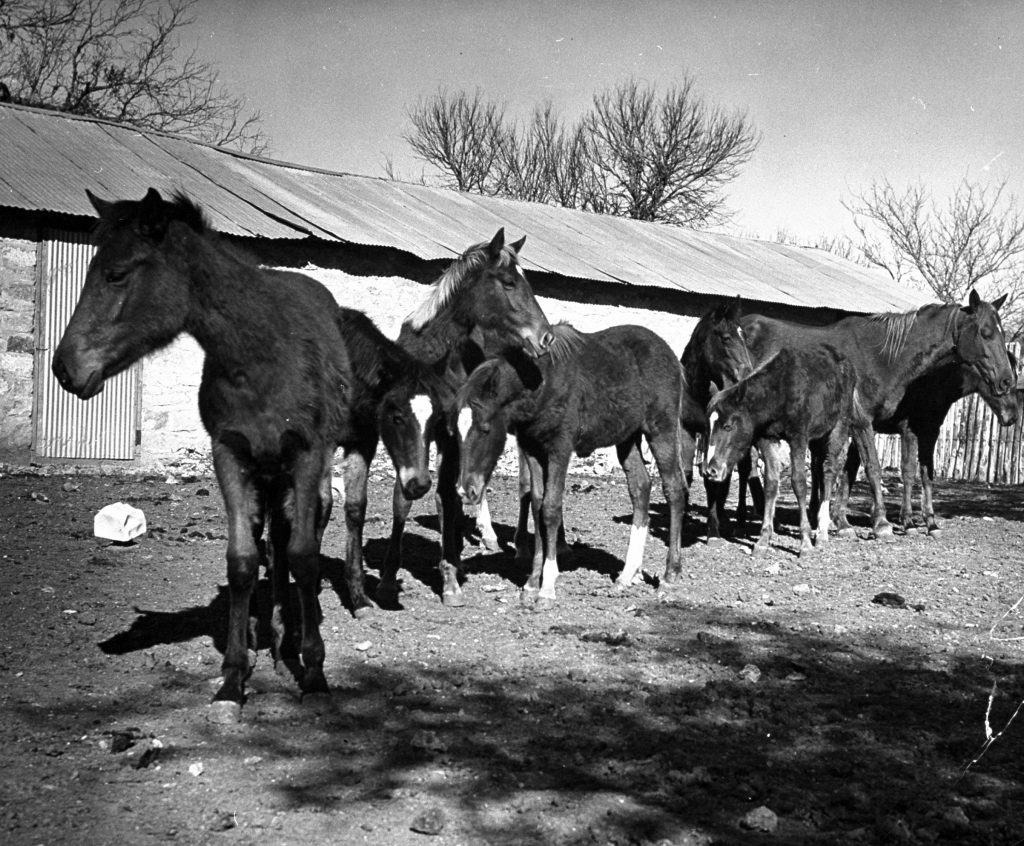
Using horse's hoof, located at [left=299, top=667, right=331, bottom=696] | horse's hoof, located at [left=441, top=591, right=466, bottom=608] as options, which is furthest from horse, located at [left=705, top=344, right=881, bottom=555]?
horse's hoof, located at [left=299, top=667, right=331, bottom=696]

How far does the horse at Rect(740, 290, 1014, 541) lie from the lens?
12.4 m

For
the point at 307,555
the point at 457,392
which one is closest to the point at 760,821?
the point at 307,555

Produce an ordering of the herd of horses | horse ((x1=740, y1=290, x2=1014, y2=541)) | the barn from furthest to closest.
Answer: the barn
horse ((x1=740, y1=290, x2=1014, y2=541))
the herd of horses

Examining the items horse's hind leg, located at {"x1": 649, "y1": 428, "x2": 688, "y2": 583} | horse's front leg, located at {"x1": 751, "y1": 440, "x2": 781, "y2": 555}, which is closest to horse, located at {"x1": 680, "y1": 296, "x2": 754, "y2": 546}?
horse's front leg, located at {"x1": 751, "y1": 440, "x2": 781, "y2": 555}

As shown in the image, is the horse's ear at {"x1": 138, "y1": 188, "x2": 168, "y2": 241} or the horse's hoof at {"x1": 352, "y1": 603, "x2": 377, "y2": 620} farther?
the horse's hoof at {"x1": 352, "y1": 603, "x2": 377, "y2": 620}

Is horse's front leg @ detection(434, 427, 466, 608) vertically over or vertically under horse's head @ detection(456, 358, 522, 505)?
under

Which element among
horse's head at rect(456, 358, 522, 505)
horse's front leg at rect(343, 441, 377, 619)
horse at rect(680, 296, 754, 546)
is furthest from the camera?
horse at rect(680, 296, 754, 546)

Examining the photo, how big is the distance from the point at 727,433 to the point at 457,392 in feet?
12.9

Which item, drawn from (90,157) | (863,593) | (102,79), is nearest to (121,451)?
(90,157)

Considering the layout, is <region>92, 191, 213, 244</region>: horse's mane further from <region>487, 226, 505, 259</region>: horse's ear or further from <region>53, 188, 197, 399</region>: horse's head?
<region>487, 226, 505, 259</region>: horse's ear

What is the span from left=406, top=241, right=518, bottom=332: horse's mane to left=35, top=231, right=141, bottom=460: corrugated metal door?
24.7ft

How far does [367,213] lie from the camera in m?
17.9

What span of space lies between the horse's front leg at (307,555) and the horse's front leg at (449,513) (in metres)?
2.34

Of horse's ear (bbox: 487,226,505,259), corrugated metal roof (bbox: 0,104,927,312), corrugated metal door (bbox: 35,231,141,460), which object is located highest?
corrugated metal roof (bbox: 0,104,927,312)
